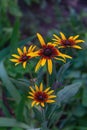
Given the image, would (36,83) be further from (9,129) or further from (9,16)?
(9,16)

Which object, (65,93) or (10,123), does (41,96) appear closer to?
(65,93)

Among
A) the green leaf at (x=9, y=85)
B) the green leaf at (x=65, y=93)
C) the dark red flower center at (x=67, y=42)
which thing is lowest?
the green leaf at (x=65, y=93)

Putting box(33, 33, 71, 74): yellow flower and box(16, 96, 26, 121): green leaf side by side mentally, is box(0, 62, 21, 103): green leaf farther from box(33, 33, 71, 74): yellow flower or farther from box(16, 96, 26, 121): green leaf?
box(33, 33, 71, 74): yellow flower

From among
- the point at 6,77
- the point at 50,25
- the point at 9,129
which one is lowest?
the point at 9,129

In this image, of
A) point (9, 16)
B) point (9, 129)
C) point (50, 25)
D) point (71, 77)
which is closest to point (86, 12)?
point (50, 25)

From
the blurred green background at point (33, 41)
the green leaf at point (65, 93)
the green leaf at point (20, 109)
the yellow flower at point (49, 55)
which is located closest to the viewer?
the yellow flower at point (49, 55)

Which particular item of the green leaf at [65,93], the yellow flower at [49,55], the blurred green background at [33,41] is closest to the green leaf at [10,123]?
the blurred green background at [33,41]

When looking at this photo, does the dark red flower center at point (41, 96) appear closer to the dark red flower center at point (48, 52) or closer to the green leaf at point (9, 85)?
the dark red flower center at point (48, 52)
